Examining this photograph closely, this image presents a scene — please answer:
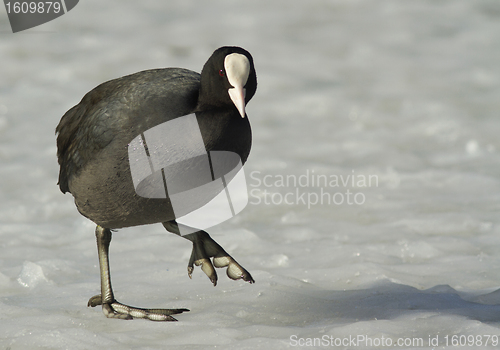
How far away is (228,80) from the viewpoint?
3277 millimetres

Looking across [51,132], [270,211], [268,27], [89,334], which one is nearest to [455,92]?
[268,27]

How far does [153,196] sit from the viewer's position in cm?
351

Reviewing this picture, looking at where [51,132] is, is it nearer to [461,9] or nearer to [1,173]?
[1,173]

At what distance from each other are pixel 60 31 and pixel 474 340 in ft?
30.9

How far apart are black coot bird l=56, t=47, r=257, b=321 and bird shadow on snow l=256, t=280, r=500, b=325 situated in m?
0.45
